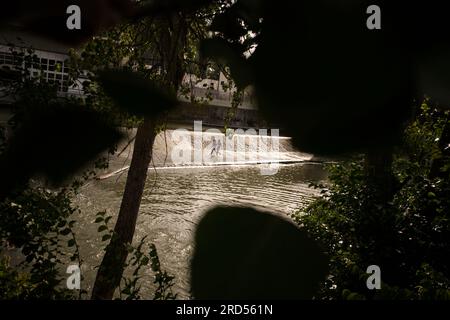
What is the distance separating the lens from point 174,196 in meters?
7.63

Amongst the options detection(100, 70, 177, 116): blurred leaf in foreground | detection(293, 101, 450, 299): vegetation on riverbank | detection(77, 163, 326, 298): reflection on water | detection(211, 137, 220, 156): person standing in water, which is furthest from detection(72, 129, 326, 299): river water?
detection(100, 70, 177, 116): blurred leaf in foreground

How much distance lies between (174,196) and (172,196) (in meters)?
0.05

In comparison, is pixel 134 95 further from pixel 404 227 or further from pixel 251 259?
pixel 404 227

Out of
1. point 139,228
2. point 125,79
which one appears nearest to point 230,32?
point 125,79

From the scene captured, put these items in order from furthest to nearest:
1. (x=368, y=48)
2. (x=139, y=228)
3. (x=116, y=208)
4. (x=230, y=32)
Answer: (x=116, y=208), (x=139, y=228), (x=230, y=32), (x=368, y=48)

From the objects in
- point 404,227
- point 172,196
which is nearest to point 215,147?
point 172,196

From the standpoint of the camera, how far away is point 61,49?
25 cm

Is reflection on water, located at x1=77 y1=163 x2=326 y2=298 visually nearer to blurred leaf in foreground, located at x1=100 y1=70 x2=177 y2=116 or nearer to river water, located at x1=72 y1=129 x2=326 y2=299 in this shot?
river water, located at x1=72 y1=129 x2=326 y2=299

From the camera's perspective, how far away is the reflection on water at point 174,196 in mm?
5121

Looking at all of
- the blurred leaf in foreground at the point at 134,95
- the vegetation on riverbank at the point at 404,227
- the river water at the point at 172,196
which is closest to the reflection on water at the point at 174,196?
the river water at the point at 172,196

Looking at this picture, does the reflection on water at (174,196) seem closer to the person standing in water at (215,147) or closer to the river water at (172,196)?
the river water at (172,196)

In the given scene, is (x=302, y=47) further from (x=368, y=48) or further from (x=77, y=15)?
(x=77, y=15)

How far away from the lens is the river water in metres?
5.02
